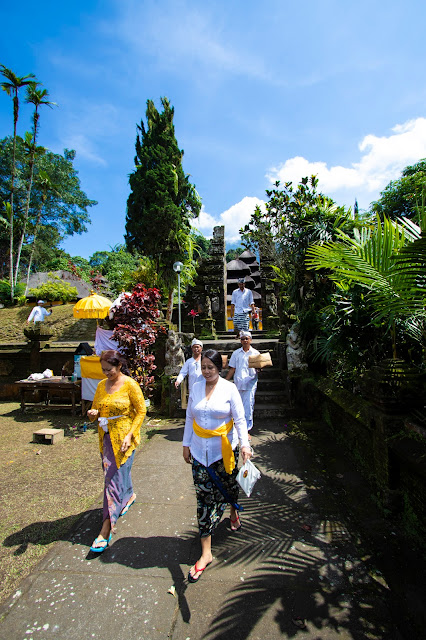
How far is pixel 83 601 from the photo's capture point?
2.22 meters

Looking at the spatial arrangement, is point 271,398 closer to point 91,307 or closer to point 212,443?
point 91,307

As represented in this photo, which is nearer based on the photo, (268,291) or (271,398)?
Answer: (271,398)

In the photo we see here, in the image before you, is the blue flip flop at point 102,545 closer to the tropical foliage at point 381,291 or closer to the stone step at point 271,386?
the tropical foliage at point 381,291

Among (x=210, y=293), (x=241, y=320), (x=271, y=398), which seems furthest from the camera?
(x=210, y=293)

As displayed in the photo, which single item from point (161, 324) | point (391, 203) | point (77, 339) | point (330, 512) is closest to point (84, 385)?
point (161, 324)

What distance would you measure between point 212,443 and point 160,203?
620 inches

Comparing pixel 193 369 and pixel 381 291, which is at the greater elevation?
pixel 381 291

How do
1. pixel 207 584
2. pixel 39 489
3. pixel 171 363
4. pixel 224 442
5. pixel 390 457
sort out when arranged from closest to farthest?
1. pixel 207 584
2. pixel 224 442
3. pixel 390 457
4. pixel 39 489
5. pixel 171 363

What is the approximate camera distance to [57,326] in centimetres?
1731

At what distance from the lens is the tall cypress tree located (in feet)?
54.1

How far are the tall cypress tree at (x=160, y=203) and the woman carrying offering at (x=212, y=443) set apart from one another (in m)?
13.5

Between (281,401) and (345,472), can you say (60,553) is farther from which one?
(281,401)

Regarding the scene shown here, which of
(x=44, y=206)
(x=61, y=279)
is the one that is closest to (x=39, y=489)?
(x=61, y=279)

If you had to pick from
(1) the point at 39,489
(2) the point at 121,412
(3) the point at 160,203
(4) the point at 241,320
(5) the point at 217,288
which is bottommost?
Answer: (1) the point at 39,489
